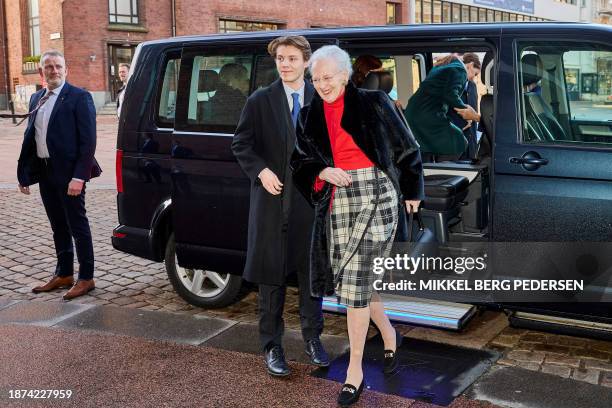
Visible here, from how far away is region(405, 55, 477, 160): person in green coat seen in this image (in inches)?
229

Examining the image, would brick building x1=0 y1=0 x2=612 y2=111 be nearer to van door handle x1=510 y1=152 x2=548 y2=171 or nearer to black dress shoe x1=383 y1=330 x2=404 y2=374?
black dress shoe x1=383 y1=330 x2=404 y2=374

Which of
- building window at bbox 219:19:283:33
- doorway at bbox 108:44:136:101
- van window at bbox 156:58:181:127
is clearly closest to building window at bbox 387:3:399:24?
building window at bbox 219:19:283:33

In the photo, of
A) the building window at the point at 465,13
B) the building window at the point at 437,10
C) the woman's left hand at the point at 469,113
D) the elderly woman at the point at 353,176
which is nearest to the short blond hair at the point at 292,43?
the elderly woman at the point at 353,176

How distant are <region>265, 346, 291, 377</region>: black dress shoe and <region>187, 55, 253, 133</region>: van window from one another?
62.2 inches

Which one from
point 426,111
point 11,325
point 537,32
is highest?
point 537,32

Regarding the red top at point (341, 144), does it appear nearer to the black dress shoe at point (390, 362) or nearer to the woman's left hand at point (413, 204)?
the woman's left hand at point (413, 204)

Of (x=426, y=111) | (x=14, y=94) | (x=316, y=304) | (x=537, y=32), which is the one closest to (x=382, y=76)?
(x=426, y=111)

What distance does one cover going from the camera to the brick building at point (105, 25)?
105 feet

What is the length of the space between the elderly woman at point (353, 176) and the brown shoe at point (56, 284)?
326cm

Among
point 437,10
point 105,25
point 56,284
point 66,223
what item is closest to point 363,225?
point 66,223

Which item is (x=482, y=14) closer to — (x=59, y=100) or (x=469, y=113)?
(x=469, y=113)

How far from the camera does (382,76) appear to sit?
18.4ft

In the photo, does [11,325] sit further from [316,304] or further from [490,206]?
[490,206]

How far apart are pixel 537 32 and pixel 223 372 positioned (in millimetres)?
2691
